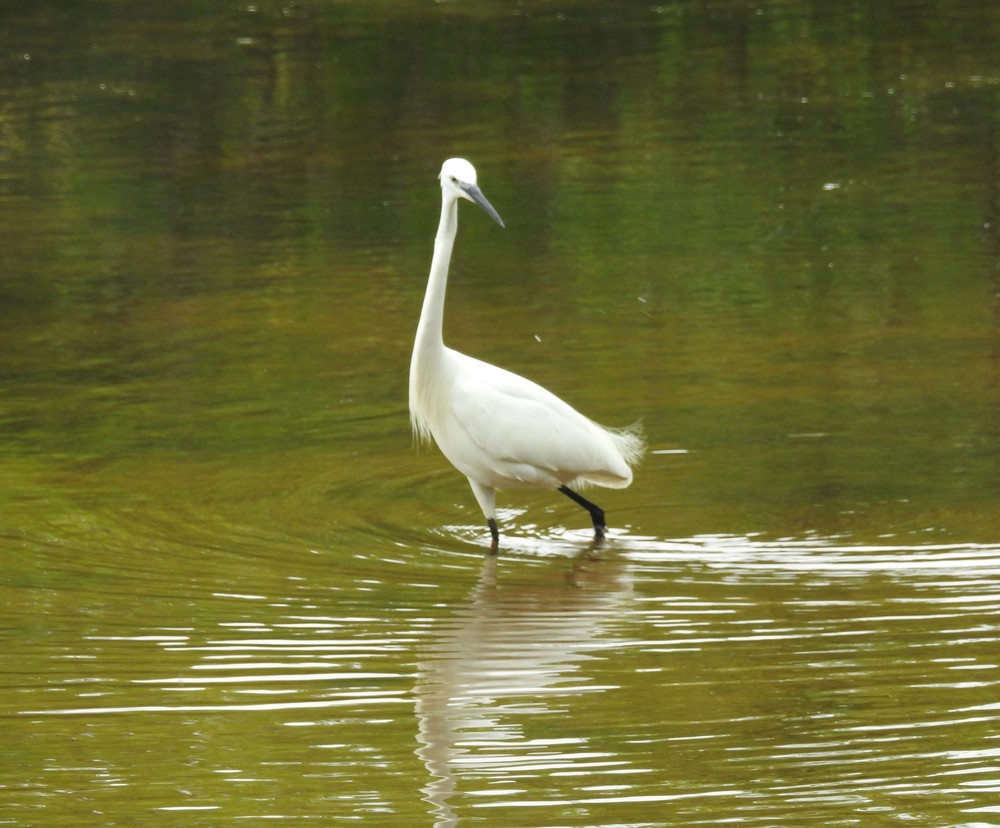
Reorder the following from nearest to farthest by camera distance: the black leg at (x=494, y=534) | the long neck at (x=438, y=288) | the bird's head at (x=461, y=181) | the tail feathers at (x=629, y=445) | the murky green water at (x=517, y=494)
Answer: the murky green water at (x=517, y=494) < the bird's head at (x=461, y=181) < the long neck at (x=438, y=288) < the black leg at (x=494, y=534) < the tail feathers at (x=629, y=445)

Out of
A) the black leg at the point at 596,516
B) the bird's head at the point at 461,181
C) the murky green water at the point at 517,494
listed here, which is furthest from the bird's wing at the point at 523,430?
the bird's head at the point at 461,181

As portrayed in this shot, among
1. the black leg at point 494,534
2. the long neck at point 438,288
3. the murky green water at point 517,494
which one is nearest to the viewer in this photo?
the murky green water at point 517,494

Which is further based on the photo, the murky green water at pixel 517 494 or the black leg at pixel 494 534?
the black leg at pixel 494 534

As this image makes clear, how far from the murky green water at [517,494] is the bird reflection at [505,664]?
0.02 meters

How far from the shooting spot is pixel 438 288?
743 cm

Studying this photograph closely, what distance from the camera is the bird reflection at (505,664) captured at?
210 inches

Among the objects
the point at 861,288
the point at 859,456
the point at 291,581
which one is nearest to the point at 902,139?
the point at 861,288

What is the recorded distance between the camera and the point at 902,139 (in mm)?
16016

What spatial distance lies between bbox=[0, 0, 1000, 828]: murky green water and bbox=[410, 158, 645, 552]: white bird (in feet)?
0.90

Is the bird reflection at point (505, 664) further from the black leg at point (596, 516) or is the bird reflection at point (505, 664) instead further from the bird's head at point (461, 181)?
the bird's head at point (461, 181)

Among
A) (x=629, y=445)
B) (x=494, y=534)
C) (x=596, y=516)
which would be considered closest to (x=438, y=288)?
(x=494, y=534)

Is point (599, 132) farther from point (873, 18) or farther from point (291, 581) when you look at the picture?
point (291, 581)

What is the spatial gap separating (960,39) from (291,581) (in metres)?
15.8

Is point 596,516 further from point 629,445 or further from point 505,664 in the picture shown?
point 505,664
